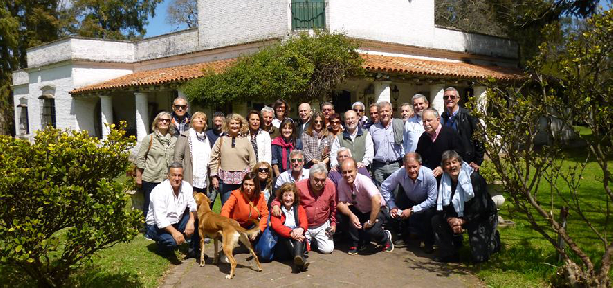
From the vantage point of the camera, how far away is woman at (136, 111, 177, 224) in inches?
244

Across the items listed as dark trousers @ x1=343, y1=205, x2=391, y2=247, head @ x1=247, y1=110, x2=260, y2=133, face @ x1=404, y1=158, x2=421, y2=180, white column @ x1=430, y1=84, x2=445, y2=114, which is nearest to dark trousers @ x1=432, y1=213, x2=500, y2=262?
face @ x1=404, y1=158, x2=421, y2=180

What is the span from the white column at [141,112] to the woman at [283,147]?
13.4 m

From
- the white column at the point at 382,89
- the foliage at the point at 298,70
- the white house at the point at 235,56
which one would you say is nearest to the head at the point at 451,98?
the foliage at the point at 298,70

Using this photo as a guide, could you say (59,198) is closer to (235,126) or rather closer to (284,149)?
(235,126)

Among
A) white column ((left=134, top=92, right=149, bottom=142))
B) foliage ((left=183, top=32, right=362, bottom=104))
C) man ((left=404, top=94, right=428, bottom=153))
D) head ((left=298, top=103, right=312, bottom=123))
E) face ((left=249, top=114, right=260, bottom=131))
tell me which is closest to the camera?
face ((left=249, top=114, right=260, bottom=131))

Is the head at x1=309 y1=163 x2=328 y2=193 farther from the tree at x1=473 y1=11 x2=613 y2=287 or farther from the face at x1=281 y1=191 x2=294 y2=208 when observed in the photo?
the tree at x1=473 y1=11 x2=613 y2=287

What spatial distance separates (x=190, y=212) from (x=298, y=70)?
737 cm

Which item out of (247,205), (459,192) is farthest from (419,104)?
(247,205)

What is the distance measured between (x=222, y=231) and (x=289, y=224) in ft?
2.86

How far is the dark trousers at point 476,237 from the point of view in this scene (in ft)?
17.8

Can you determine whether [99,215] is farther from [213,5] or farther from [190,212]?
[213,5]

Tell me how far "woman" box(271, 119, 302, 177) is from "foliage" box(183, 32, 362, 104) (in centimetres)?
564

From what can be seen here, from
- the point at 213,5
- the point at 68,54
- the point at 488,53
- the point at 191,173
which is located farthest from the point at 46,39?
the point at 191,173

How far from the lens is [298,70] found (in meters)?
12.5
